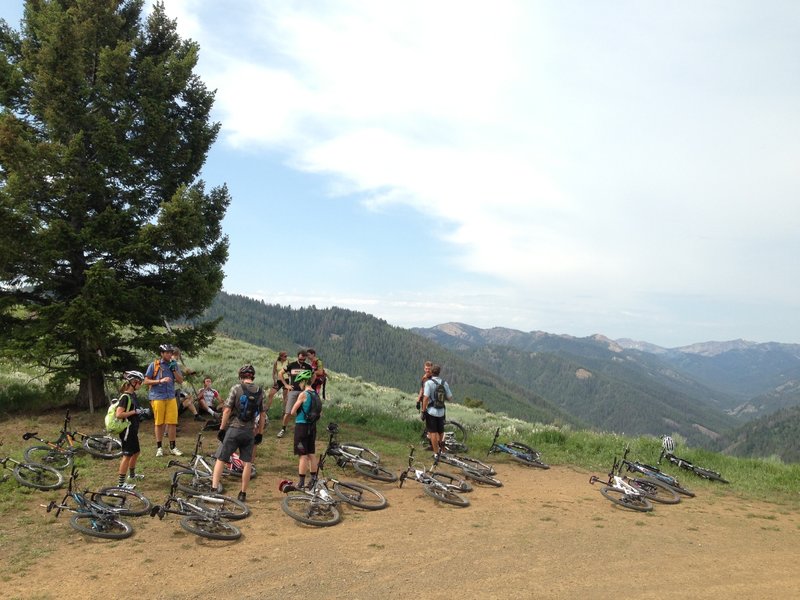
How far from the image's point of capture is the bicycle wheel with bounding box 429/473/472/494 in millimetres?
10875

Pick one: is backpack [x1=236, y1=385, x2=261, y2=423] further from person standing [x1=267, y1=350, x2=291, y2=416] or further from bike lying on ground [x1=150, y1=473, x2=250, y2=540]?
person standing [x1=267, y1=350, x2=291, y2=416]

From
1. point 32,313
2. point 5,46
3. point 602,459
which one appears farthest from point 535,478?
point 5,46

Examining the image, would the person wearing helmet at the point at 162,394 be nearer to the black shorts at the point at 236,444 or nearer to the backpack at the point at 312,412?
the black shorts at the point at 236,444

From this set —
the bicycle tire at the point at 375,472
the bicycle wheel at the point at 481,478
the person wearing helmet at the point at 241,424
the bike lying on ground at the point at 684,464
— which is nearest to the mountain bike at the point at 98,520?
A: the person wearing helmet at the point at 241,424

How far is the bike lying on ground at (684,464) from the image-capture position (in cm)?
1361

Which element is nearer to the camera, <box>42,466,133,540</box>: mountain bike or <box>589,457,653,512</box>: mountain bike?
<box>42,466,133,540</box>: mountain bike

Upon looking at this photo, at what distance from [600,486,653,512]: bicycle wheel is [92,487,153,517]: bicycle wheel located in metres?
9.28

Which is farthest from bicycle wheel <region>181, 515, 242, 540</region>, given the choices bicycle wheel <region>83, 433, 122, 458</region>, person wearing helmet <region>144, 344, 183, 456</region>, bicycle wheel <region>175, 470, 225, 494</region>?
bicycle wheel <region>83, 433, 122, 458</region>

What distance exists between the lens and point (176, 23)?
56.5ft

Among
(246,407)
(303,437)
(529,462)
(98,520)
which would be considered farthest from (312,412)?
(529,462)

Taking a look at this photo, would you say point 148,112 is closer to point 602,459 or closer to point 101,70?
point 101,70

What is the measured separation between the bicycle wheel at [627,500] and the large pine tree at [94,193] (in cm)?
1267

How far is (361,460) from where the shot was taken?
39.8 ft

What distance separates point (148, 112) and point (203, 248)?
169 inches
